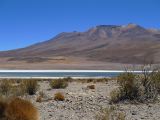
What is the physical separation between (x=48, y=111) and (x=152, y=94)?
4.83 m

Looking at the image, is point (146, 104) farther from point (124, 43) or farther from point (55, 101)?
point (124, 43)

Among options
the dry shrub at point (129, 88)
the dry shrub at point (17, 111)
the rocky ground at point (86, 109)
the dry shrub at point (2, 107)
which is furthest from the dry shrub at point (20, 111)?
the dry shrub at point (129, 88)

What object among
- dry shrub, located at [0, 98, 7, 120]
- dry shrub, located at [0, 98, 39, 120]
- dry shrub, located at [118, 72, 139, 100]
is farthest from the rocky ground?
dry shrub, located at [0, 98, 39, 120]

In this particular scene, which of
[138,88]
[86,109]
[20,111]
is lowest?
[86,109]

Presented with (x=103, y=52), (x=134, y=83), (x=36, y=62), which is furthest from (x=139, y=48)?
(x=134, y=83)

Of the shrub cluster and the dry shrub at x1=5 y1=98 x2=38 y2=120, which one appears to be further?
the shrub cluster

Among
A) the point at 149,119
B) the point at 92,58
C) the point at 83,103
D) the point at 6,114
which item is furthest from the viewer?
the point at 92,58

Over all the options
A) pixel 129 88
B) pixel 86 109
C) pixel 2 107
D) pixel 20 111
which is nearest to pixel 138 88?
pixel 129 88

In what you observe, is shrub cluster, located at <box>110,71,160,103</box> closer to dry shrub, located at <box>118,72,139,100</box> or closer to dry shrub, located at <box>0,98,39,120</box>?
dry shrub, located at <box>118,72,139,100</box>

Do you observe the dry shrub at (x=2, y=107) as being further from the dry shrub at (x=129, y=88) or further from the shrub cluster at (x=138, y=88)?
the dry shrub at (x=129, y=88)

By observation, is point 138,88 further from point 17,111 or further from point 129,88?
point 17,111

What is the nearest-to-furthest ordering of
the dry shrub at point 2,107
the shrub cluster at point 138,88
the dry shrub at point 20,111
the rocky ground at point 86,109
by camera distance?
the dry shrub at point 20,111
the dry shrub at point 2,107
the rocky ground at point 86,109
the shrub cluster at point 138,88

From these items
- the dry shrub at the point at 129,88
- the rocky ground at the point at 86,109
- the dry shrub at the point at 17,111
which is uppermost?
the dry shrub at the point at 129,88

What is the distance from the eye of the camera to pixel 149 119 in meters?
11.4
